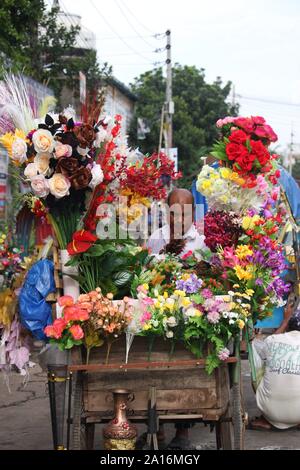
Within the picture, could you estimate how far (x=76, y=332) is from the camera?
3.96 metres

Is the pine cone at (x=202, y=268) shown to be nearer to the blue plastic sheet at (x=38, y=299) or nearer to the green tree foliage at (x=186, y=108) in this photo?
the blue plastic sheet at (x=38, y=299)

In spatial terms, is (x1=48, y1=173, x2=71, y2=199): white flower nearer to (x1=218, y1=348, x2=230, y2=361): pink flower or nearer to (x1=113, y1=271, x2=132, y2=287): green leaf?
(x1=113, y1=271, x2=132, y2=287): green leaf

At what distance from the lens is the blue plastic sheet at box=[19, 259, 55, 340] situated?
434 centimetres

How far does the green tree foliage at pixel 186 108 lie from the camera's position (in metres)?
→ 37.0

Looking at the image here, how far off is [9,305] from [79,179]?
0.97m

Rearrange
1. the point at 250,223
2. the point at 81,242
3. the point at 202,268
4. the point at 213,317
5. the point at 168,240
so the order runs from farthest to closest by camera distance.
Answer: the point at 168,240 < the point at 202,268 < the point at 250,223 < the point at 81,242 < the point at 213,317

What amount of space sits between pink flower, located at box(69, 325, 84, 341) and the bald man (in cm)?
196

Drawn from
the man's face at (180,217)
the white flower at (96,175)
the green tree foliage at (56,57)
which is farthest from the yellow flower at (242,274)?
the green tree foliage at (56,57)

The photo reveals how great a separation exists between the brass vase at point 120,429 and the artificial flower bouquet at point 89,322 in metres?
0.28

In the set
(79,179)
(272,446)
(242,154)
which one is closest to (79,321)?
(79,179)

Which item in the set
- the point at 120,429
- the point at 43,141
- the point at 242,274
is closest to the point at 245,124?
the point at 242,274

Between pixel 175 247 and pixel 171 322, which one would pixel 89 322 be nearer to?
pixel 171 322

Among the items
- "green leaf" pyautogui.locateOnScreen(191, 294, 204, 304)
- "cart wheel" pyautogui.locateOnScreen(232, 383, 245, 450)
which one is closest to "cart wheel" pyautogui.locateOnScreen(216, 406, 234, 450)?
"cart wheel" pyautogui.locateOnScreen(232, 383, 245, 450)

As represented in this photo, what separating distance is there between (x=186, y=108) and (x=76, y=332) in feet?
118
